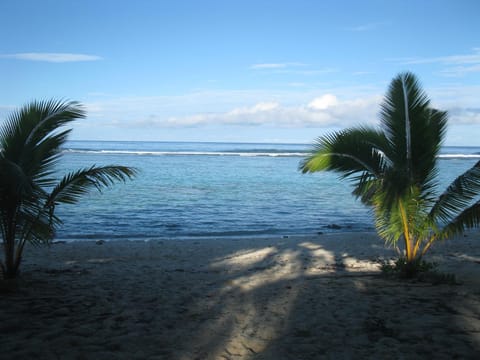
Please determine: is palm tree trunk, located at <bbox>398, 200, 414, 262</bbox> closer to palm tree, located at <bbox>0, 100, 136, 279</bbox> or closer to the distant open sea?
palm tree, located at <bbox>0, 100, 136, 279</bbox>

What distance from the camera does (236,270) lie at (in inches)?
303

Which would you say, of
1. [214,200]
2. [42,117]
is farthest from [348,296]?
[214,200]

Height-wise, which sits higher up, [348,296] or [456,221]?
[456,221]

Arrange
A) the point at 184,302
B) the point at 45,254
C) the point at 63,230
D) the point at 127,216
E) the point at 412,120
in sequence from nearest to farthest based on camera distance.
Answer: the point at 184,302 < the point at 412,120 < the point at 45,254 < the point at 63,230 < the point at 127,216

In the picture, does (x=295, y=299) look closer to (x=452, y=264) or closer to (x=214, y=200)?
(x=452, y=264)

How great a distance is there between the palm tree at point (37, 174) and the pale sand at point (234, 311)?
0.68 meters

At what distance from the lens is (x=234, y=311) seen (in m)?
4.93

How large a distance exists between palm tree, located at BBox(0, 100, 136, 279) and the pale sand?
2.22 feet

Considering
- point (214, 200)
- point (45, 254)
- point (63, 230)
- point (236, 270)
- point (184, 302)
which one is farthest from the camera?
point (214, 200)

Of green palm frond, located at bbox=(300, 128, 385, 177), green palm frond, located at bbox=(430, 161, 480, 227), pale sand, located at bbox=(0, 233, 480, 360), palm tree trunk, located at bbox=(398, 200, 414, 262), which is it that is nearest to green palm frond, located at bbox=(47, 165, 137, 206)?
pale sand, located at bbox=(0, 233, 480, 360)

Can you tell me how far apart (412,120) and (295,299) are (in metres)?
3.39

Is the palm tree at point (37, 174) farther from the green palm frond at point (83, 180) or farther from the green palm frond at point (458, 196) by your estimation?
the green palm frond at point (458, 196)

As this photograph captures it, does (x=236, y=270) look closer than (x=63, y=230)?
Yes

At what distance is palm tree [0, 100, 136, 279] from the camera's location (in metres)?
5.69
